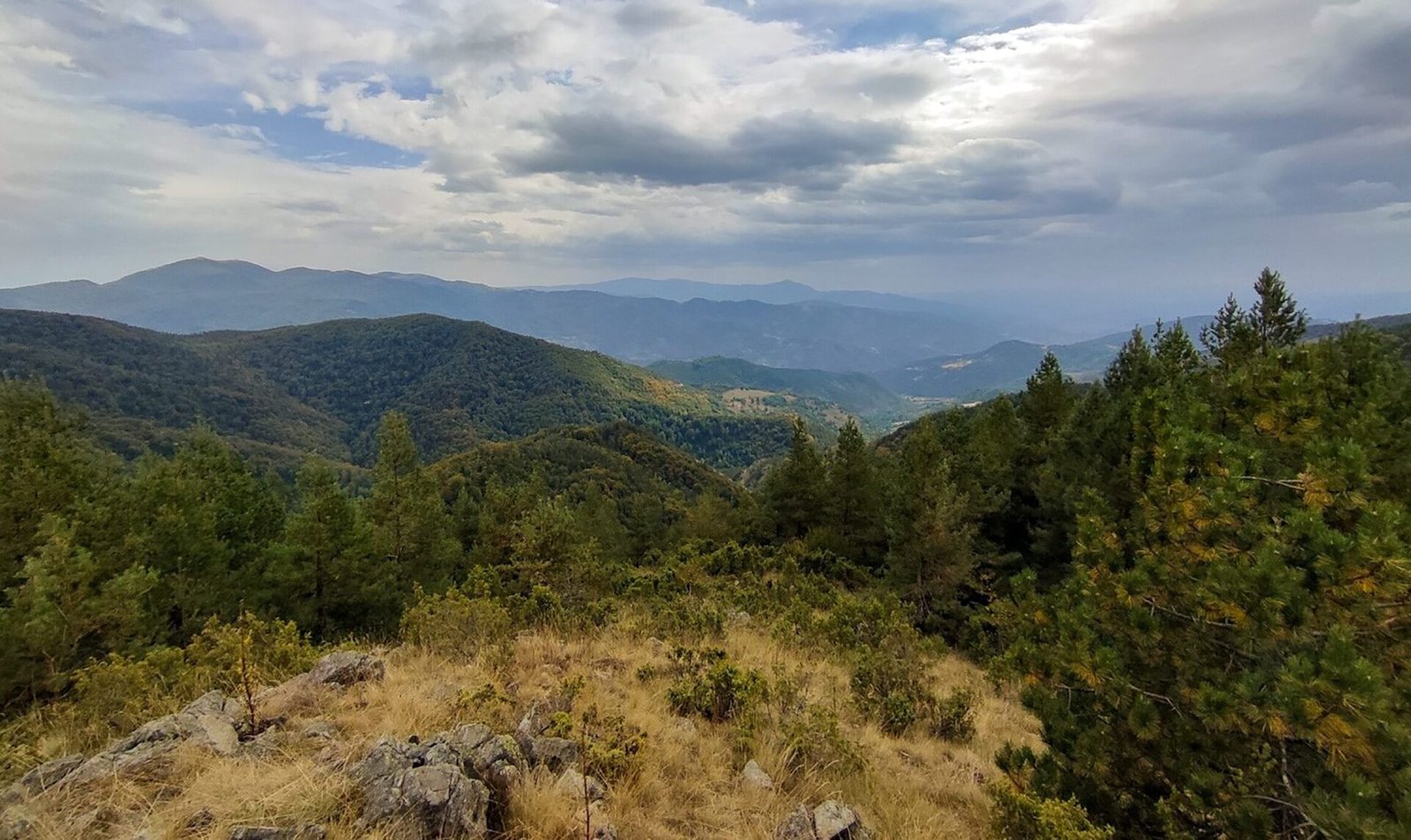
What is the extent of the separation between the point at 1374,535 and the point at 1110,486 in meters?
11.5

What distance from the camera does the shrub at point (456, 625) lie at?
7.42 meters

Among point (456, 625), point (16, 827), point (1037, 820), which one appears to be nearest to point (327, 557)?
point (456, 625)

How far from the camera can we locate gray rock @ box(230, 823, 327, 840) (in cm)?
331

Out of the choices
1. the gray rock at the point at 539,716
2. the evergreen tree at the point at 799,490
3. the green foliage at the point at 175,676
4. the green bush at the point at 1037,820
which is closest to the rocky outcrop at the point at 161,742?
the green foliage at the point at 175,676

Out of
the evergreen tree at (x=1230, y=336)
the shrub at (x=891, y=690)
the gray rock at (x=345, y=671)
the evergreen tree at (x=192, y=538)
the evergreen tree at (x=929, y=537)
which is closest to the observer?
the gray rock at (x=345, y=671)

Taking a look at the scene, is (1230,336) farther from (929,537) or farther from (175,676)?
(175,676)

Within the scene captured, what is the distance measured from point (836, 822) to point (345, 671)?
5.00 m

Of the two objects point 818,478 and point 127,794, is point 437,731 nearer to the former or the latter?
point 127,794

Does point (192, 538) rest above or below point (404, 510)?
above

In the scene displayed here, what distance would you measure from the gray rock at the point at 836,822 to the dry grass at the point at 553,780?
0.65ft

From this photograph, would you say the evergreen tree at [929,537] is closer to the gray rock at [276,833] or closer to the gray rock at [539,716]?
the gray rock at [539,716]

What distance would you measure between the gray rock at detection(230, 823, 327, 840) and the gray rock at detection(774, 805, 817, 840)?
272 centimetres

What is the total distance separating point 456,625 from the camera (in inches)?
304

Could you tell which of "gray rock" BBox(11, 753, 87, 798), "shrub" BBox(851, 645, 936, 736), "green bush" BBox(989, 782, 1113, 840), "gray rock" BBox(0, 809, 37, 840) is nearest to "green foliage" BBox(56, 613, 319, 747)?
"gray rock" BBox(11, 753, 87, 798)
